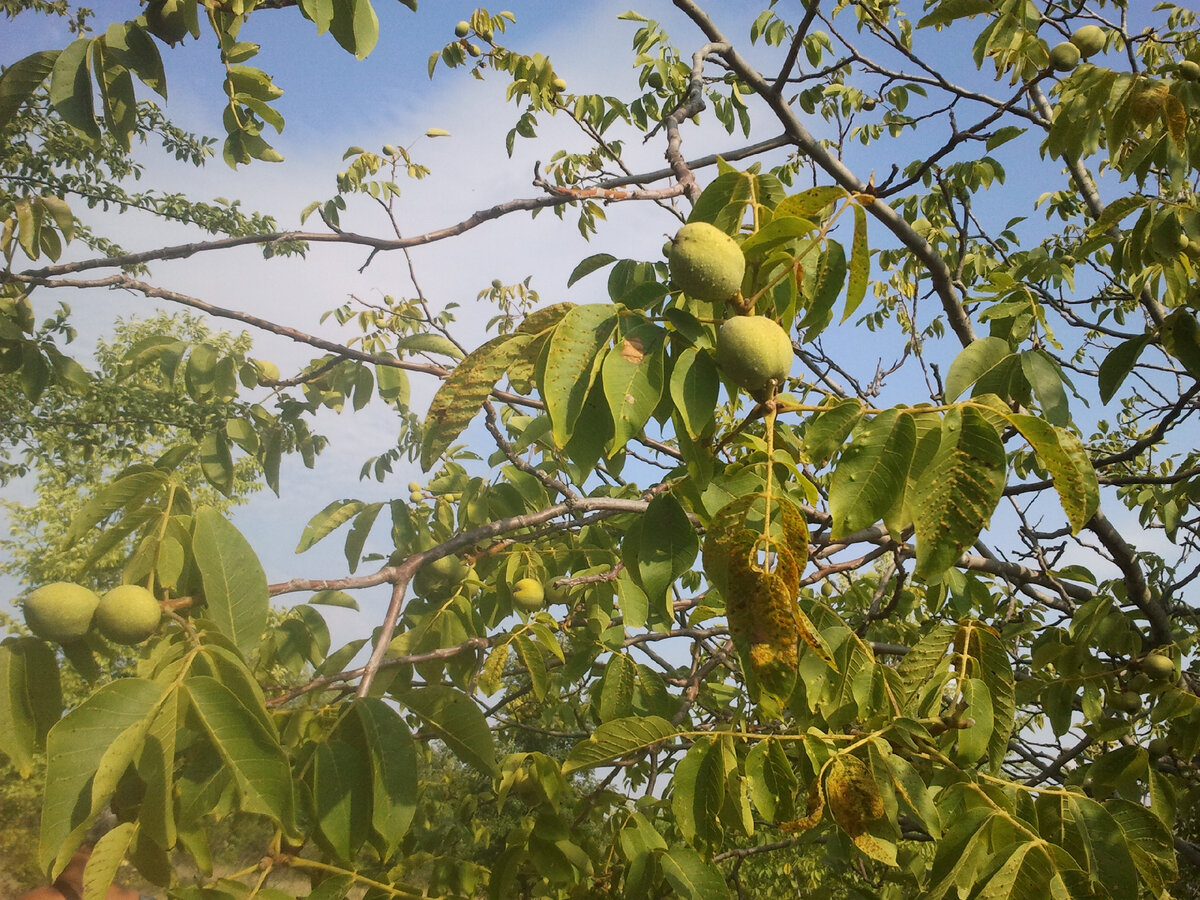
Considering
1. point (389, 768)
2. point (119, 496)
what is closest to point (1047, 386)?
point (389, 768)

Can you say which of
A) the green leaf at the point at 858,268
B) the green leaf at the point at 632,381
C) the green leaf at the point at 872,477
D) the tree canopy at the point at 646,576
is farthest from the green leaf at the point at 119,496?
the green leaf at the point at 858,268

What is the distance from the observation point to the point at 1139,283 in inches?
122

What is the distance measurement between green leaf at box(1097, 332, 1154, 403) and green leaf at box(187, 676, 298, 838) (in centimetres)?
268

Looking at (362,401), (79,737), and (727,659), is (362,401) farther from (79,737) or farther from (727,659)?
(79,737)

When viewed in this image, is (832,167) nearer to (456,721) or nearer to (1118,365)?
(1118,365)

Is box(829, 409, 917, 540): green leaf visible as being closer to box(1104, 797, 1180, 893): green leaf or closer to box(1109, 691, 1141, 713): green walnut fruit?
box(1104, 797, 1180, 893): green leaf

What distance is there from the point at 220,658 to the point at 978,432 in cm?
133

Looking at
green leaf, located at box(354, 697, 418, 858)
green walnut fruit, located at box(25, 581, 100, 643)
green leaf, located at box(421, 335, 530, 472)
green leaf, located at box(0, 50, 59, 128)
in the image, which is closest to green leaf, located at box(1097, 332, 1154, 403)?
green leaf, located at box(421, 335, 530, 472)

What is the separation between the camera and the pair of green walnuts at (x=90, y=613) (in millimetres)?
1363

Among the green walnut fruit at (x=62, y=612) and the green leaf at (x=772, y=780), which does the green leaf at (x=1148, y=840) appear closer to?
the green leaf at (x=772, y=780)

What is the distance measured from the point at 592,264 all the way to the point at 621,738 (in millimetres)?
1363

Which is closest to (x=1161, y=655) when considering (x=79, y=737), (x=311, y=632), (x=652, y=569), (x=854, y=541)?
(x=854, y=541)

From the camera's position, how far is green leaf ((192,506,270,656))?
4.09 feet

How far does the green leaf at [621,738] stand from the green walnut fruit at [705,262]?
3.35 feet
